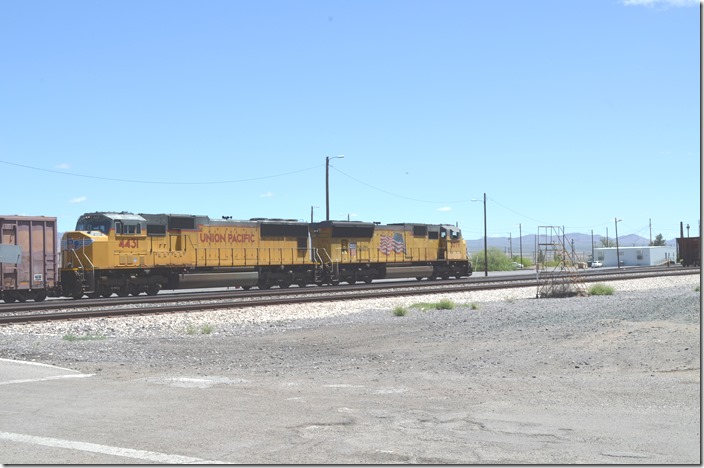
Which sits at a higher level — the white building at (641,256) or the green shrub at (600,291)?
the white building at (641,256)

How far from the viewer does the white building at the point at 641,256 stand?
93125mm

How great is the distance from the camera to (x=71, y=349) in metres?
15.3

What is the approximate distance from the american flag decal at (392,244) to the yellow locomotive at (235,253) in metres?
0.05

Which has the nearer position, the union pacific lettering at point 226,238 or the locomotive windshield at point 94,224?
the locomotive windshield at point 94,224

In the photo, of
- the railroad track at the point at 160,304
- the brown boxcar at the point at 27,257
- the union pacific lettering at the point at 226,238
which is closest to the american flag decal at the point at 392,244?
the railroad track at the point at 160,304

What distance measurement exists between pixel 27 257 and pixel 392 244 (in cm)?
2125

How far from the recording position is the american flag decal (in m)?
44.1

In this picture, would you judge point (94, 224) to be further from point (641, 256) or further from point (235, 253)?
point (641, 256)

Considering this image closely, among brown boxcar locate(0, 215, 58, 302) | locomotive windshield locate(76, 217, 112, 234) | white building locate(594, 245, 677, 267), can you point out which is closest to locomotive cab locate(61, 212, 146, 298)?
locomotive windshield locate(76, 217, 112, 234)

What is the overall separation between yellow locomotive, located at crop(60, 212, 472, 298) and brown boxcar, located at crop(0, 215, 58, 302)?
164 cm

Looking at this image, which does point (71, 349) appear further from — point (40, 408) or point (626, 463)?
point (626, 463)

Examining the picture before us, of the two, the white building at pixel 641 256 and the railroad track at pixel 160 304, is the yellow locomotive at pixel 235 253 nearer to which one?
the railroad track at pixel 160 304

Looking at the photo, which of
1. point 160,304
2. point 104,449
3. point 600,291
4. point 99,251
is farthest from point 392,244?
point 104,449

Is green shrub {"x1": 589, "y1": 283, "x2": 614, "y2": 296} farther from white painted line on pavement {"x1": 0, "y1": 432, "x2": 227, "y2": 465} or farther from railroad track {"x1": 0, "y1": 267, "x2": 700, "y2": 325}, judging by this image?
white painted line on pavement {"x1": 0, "y1": 432, "x2": 227, "y2": 465}
